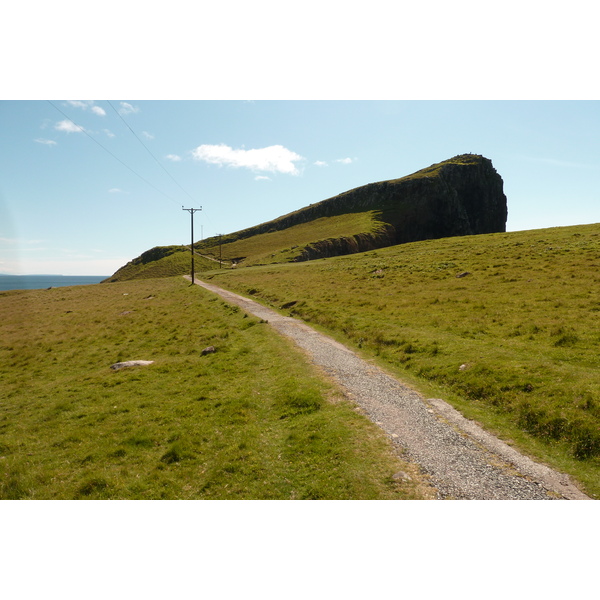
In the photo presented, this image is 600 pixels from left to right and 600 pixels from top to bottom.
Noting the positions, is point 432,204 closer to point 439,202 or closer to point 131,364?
point 439,202

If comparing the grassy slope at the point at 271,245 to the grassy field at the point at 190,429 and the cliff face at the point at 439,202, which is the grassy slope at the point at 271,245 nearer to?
the cliff face at the point at 439,202

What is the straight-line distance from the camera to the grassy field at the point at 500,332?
424 inches

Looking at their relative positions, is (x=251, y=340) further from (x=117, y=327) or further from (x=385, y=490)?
(x=117, y=327)

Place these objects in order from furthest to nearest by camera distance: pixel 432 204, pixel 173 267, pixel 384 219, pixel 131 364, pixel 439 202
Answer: pixel 439 202 → pixel 432 204 → pixel 384 219 → pixel 173 267 → pixel 131 364

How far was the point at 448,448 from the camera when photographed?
9906 mm

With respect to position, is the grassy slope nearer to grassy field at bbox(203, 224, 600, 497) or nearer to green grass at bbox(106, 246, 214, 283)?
green grass at bbox(106, 246, 214, 283)

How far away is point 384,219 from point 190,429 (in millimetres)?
159993

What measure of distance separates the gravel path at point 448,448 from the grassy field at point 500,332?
76cm

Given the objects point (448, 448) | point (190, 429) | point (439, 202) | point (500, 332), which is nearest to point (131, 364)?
point (190, 429)

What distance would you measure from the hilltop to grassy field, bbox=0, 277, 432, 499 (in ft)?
360

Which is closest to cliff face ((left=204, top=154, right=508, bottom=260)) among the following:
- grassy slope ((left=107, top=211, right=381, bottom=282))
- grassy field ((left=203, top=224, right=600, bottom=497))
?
grassy slope ((left=107, top=211, right=381, bottom=282))

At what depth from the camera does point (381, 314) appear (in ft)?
92.3

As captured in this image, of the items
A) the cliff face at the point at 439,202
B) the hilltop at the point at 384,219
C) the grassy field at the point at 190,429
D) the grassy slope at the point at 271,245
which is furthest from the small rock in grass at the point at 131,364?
the cliff face at the point at 439,202

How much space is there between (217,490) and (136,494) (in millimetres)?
2306
